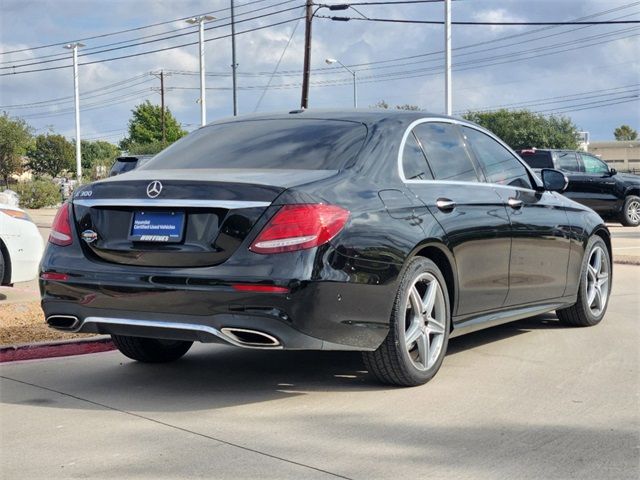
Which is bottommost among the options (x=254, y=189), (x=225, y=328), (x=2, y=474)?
(x=2, y=474)

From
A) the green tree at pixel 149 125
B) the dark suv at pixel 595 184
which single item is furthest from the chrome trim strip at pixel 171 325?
the green tree at pixel 149 125

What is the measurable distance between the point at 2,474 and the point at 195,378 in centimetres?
189

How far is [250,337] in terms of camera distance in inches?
178

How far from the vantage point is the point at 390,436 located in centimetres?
425

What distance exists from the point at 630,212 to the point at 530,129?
70.8 m

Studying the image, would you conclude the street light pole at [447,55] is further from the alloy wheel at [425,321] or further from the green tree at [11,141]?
the green tree at [11,141]

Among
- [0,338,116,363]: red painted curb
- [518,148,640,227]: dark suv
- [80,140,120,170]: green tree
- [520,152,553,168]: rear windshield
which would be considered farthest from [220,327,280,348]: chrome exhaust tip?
[80,140,120,170]: green tree

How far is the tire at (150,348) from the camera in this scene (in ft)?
19.3

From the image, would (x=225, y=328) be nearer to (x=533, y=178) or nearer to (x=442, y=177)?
(x=442, y=177)

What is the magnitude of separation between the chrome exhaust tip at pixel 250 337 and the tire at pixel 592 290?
351cm

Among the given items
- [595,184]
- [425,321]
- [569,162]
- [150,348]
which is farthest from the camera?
[569,162]

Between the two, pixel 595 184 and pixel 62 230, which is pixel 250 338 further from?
pixel 595 184

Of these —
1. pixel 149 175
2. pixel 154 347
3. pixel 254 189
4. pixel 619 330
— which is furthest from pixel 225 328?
pixel 619 330

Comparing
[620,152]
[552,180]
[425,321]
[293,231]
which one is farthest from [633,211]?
[620,152]
